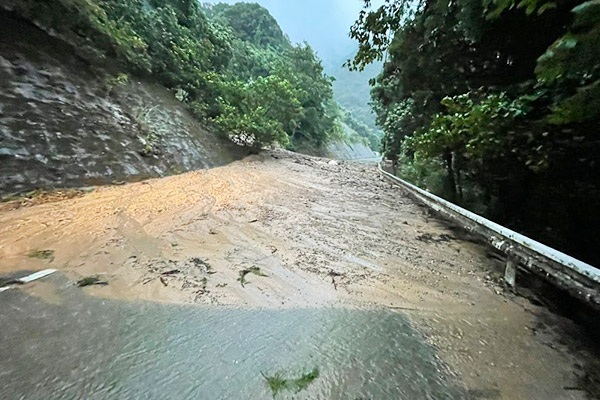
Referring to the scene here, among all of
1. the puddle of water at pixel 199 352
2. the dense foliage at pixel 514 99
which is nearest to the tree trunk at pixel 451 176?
the dense foliage at pixel 514 99

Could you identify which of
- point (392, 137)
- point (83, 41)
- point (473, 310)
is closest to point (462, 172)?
point (473, 310)

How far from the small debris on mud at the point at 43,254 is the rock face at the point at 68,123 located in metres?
3.09

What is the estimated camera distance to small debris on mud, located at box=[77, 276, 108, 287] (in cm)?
272

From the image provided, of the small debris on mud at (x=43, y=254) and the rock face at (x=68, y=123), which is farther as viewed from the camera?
the rock face at (x=68, y=123)

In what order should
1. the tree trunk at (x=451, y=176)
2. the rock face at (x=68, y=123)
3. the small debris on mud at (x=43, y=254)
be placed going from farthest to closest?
the tree trunk at (x=451, y=176) → the rock face at (x=68, y=123) → the small debris on mud at (x=43, y=254)

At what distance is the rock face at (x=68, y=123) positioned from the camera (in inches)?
231

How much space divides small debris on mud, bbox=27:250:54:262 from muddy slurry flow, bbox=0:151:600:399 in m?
0.02

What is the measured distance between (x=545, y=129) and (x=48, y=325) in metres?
5.30

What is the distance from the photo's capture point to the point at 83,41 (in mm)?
8461

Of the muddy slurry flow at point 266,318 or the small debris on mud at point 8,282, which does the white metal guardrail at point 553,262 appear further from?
the small debris on mud at point 8,282

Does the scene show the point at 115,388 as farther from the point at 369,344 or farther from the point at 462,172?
the point at 462,172

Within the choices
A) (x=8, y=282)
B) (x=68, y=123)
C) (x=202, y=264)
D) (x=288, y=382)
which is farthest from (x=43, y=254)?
(x=68, y=123)

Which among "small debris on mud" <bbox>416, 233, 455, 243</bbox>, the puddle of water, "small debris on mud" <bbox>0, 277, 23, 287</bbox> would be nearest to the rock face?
"small debris on mud" <bbox>0, 277, 23, 287</bbox>

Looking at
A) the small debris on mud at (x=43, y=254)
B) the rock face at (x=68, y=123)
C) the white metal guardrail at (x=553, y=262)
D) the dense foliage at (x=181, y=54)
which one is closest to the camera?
the white metal guardrail at (x=553, y=262)
